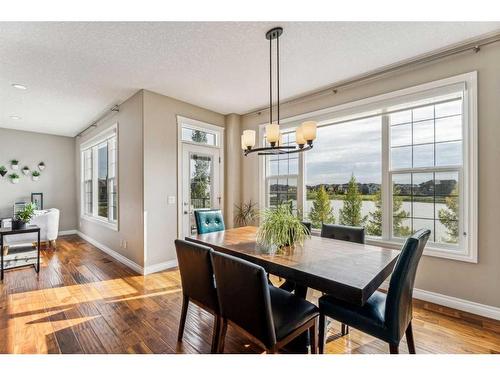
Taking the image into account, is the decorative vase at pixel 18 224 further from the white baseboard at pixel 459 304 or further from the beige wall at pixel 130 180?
the white baseboard at pixel 459 304

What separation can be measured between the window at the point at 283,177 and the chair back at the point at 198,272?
7.94 feet

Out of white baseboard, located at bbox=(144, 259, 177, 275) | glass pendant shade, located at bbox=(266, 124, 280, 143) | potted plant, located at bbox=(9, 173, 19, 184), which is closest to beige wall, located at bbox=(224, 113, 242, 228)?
white baseboard, located at bbox=(144, 259, 177, 275)

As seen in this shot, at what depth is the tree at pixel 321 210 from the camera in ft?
12.0

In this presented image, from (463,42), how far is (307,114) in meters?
1.84

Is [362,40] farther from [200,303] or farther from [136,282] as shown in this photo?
[136,282]

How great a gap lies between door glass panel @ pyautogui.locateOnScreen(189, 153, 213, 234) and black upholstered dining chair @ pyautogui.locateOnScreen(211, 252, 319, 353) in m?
2.78

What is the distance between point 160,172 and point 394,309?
132 inches

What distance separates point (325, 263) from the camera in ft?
5.58

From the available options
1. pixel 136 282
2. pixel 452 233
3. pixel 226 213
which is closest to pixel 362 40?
pixel 452 233

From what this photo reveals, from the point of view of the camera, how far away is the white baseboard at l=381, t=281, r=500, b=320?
2361 millimetres

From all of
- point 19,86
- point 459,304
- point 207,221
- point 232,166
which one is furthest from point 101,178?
point 459,304

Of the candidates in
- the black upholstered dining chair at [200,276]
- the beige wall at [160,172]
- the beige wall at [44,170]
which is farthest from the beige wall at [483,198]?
the beige wall at [44,170]

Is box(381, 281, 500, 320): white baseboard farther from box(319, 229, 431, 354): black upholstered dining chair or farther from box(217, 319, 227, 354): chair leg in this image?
box(217, 319, 227, 354): chair leg

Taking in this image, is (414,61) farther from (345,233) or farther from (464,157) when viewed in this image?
(345,233)
